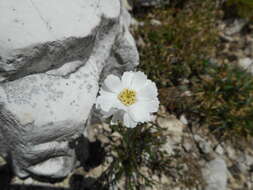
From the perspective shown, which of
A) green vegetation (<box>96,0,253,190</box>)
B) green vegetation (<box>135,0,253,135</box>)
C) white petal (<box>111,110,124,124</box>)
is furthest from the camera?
green vegetation (<box>135,0,253,135</box>)

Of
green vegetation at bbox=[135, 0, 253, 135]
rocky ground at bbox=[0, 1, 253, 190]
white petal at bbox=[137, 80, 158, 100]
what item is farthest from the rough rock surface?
green vegetation at bbox=[135, 0, 253, 135]

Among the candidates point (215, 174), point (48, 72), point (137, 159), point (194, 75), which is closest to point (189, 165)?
point (215, 174)

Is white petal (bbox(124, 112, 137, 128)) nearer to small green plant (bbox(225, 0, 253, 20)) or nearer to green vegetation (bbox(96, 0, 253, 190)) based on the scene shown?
green vegetation (bbox(96, 0, 253, 190))

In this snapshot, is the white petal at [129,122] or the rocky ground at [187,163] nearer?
the white petal at [129,122]

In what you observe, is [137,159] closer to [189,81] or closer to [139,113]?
[139,113]

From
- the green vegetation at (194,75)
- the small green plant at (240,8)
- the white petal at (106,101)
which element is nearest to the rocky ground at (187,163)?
the green vegetation at (194,75)

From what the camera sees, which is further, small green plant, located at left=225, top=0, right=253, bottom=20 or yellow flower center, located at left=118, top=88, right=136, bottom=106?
small green plant, located at left=225, top=0, right=253, bottom=20

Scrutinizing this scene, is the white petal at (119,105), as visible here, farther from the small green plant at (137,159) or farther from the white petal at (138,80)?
the small green plant at (137,159)
